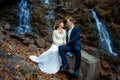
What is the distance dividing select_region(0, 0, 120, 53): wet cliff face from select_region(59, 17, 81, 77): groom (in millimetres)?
7470

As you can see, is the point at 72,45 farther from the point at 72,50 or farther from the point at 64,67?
the point at 64,67

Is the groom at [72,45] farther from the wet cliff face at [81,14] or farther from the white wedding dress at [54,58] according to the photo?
the wet cliff face at [81,14]

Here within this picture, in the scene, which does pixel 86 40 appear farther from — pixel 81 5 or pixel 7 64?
pixel 7 64

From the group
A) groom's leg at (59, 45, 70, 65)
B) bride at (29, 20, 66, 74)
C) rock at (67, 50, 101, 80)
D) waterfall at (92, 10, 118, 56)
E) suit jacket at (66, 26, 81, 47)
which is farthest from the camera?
waterfall at (92, 10, 118, 56)

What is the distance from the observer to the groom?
630 centimetres

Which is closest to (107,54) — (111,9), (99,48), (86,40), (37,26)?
(99,48)

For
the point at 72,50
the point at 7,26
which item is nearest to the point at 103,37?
the point at 7,26

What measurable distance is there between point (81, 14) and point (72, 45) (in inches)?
425

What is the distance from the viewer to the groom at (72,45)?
630cm

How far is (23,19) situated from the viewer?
49.9 feet

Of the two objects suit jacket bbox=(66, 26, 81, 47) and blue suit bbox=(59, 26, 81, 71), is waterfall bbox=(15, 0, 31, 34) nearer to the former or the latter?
blue suit bbox=(59, 26, 81, 71)

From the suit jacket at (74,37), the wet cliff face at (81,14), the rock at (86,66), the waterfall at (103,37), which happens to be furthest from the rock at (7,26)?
the suit jacket at (74,37)

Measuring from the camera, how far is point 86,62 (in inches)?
259

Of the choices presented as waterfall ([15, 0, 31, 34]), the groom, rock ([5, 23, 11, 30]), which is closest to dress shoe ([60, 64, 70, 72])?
the groom
